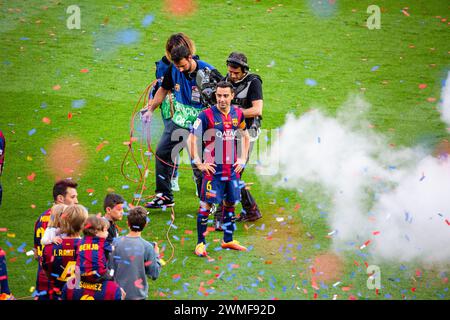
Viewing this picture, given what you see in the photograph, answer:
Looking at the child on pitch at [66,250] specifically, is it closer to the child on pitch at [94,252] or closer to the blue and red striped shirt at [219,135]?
the child on pitch at [94,252]

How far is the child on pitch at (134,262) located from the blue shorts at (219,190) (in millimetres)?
1309

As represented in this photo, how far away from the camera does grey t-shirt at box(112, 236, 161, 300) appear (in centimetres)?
604

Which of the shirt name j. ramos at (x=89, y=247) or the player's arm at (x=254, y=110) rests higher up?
the player's arm at (x=254, y=110)

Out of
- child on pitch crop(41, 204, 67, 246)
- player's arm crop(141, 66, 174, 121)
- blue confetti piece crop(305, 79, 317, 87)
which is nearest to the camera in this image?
child on pitch crop(41, 204, 67, 246)

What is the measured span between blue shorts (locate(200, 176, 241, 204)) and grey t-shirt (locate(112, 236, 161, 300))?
4.45 ft

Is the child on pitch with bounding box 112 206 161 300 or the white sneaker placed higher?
the child on pitch with bounding box 112 206 161 300

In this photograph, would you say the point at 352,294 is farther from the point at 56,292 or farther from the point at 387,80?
the point at 387,80

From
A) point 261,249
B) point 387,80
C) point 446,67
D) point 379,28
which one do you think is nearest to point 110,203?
point 261,249

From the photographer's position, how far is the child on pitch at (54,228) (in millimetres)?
6121

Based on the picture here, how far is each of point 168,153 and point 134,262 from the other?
2728 mm

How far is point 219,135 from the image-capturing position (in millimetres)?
7402

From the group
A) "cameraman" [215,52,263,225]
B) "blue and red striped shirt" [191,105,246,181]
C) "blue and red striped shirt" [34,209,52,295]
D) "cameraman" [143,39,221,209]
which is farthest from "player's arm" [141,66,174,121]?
"blue and red striped shirt" [34,209,52,295]

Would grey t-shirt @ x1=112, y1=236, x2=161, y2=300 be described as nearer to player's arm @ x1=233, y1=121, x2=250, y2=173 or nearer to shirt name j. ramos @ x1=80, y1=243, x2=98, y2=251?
shirt name j. ramos @ x1=80, y1=243, x2=98, y2=251

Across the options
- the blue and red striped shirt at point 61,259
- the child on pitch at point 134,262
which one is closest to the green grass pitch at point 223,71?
the child on pitch at point 134,262
